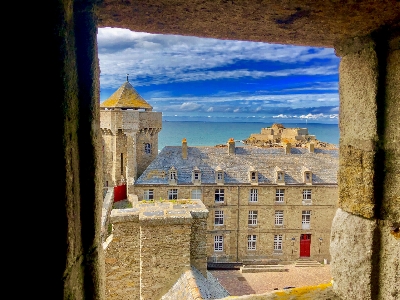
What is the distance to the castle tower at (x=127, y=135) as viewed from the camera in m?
28.0

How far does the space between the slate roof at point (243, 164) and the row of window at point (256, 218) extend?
2.31m

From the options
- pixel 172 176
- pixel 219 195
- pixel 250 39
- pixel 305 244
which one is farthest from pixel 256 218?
pixel 250 39

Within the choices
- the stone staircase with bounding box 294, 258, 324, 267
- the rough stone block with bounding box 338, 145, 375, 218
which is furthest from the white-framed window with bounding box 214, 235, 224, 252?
the rough stone block with bounding box 338, 145, 375, 218

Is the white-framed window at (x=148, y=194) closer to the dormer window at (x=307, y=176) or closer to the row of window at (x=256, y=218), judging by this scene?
the row of window at (x=256, y=218)

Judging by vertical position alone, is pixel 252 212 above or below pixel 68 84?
below

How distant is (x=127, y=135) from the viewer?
28.3 meters

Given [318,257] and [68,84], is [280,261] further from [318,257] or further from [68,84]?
[68,84]

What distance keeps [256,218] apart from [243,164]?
4334 mm

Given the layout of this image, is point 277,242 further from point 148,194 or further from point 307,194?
→ point 148,194

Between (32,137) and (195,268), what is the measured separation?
930 centimetres

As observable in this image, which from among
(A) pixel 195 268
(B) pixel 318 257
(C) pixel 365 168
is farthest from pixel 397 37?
(B) pixel 318 257

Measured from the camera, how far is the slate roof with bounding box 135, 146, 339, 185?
2656cm

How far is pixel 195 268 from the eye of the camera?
10008 millimetres

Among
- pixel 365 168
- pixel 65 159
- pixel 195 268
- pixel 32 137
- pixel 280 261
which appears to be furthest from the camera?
pixel 280 261
